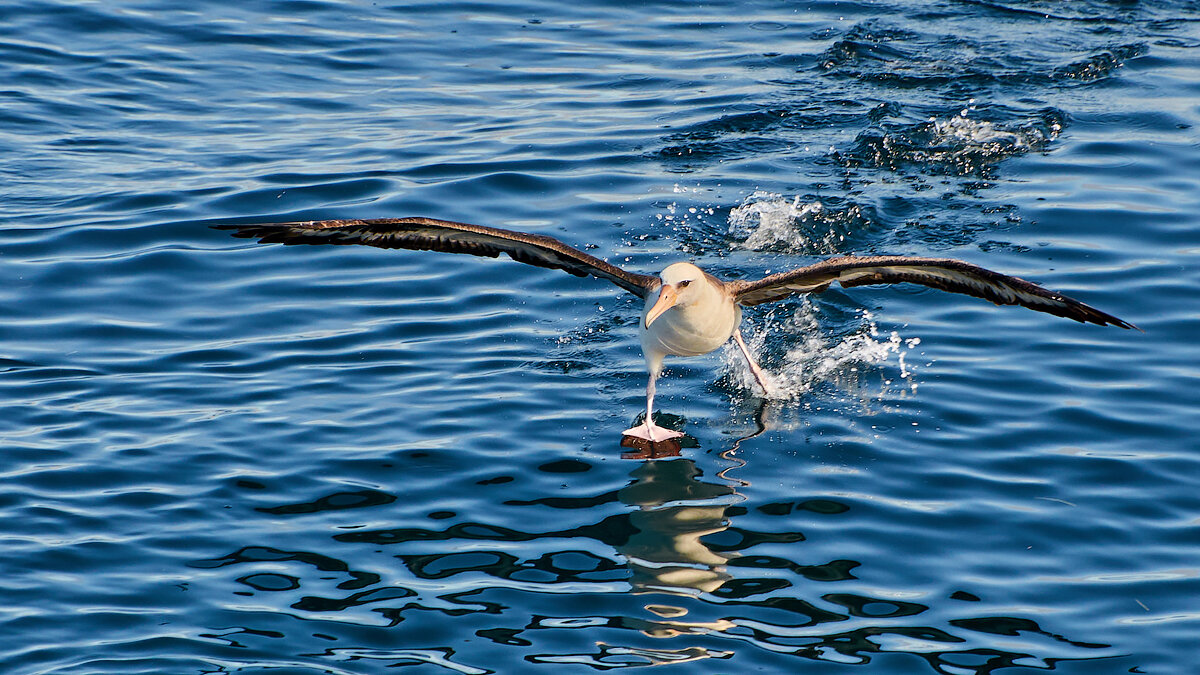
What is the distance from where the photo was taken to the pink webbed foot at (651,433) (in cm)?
812

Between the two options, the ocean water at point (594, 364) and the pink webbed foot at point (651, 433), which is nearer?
the ocean water at point (594, 364)

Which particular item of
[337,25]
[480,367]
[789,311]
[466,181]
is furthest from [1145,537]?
[337,25]

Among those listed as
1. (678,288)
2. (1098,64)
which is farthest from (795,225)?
(1098,64)

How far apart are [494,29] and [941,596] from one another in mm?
12515

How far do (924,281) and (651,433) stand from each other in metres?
1.98

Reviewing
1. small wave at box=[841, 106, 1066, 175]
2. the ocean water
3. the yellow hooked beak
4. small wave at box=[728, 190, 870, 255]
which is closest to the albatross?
the yellow hooked beak

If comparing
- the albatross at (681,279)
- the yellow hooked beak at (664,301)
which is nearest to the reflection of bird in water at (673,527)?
the albatross at (681,279)

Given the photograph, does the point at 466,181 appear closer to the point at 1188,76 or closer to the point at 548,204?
the point at 548,204

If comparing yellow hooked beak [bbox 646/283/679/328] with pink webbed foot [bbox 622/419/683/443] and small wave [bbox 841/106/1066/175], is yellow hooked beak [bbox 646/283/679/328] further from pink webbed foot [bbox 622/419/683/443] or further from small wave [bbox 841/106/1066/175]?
small wave [bbox 841/106/1066/175]

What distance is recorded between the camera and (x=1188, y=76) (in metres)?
14.6

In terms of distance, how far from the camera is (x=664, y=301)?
7758 mm

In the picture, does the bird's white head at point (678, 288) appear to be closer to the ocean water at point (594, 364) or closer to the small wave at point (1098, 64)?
the ocean water at point (594, 364)

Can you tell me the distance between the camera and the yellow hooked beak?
25.0 ft

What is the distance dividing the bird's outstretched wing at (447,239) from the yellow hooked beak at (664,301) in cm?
61
